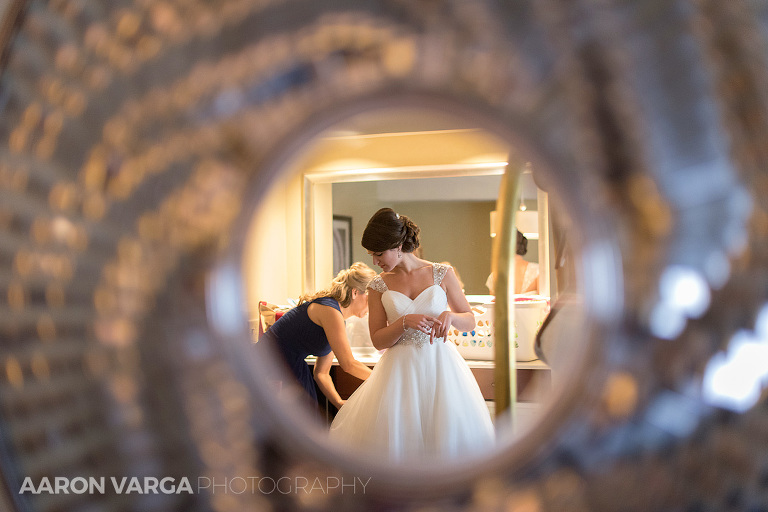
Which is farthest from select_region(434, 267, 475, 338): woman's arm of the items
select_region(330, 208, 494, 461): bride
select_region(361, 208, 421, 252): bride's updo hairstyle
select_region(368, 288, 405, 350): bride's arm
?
select_region(361, 208, 421, 252): bride's updo hairstyle

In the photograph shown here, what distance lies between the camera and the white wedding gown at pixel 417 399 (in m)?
1.38

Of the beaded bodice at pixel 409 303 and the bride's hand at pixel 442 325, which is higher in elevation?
the beaded bodice at pixel 409 303

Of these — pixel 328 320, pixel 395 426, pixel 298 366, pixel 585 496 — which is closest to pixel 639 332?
pixel 585 496

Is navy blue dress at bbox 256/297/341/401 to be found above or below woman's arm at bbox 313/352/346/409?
above

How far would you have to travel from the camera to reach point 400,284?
1.70 meters

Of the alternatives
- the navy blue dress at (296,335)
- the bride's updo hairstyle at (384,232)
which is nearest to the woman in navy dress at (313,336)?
the navy blue dress at (296,335)

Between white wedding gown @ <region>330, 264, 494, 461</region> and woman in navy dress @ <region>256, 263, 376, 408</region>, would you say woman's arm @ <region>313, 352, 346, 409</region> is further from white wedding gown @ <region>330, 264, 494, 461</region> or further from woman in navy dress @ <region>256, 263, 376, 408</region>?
white wedding gown @ <region>330, 264, 494, 461</region>

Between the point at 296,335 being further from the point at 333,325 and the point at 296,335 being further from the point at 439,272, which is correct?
the point at 439,272

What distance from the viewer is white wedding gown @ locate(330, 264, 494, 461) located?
1382 millimetres

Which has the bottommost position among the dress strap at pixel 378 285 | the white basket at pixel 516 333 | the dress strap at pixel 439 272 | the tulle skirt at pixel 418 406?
the tulle skirt at pixel 418 406

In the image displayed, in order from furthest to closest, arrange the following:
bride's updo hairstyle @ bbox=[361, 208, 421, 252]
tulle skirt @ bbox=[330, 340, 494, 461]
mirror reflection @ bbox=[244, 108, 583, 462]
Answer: bride's updo hairstyle @ bbox=[361, 208, 421, 252]
mirror reflection @ bbox=[244, 108, 583, 462]
tulle skirt @ bbox=[330, 340, 494, 461]

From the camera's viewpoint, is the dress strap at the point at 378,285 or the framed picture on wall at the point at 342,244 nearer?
the dress strap at the point at 378,285

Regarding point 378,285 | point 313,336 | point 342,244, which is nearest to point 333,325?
point 313,336

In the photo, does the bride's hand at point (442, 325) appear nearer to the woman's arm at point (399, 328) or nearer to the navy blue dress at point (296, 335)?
the woman's arm at point (399, 328)
